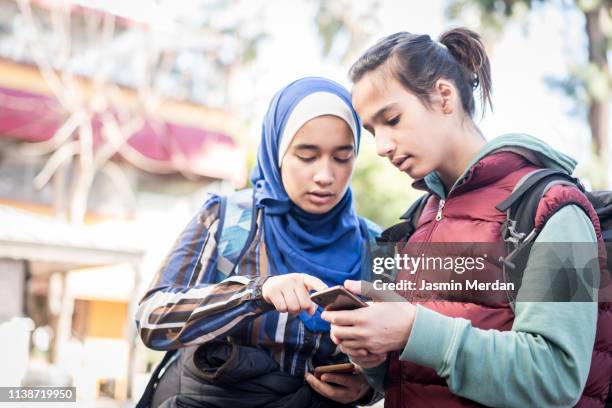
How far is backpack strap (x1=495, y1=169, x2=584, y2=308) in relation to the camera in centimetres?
139

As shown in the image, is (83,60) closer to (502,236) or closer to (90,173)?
(90,173)

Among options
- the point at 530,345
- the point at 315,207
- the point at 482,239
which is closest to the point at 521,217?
the point at 482,239

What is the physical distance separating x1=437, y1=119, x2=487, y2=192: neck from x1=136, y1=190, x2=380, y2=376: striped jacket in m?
0.51

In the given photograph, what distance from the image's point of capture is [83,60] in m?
13.9

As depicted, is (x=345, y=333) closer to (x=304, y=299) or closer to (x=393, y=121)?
(x=304, y=299)

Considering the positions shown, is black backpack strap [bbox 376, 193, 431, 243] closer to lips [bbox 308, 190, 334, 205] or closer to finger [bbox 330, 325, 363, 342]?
lips [bbox 308, 190, 334, 205]

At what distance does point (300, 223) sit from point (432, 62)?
65 cm

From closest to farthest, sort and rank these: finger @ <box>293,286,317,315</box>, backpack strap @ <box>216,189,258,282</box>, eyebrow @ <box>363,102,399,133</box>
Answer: finger @ <box>293,286,317,315</box>, eyebrow @ <box>363,102,399,133</box>, backpack strap @ <box>216,189,258,282</box>

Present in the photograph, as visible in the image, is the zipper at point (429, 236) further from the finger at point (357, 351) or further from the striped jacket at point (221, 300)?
the striped jacket at point (221, 300)

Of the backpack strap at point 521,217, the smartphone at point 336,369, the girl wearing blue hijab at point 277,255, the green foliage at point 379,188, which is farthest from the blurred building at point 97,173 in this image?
the backpack strap at point 521,217

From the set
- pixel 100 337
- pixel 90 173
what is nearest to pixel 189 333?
pixel 90 173

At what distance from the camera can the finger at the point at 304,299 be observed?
1561 millimetres

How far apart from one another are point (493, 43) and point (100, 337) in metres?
8.96

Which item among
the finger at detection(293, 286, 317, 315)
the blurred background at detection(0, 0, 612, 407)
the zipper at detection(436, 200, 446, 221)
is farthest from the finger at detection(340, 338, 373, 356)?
the blurred background at detection(0, 0, 612, 407)
